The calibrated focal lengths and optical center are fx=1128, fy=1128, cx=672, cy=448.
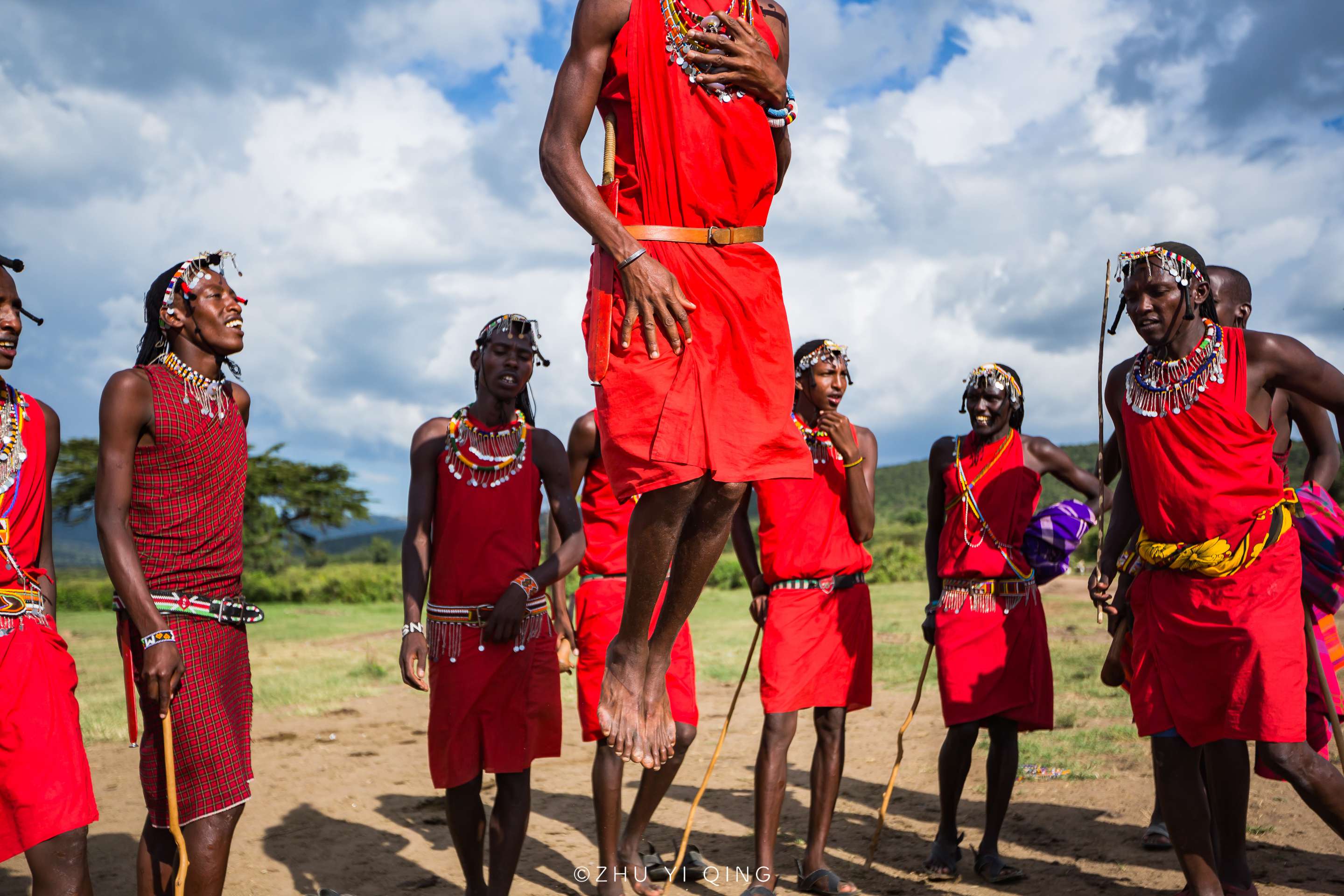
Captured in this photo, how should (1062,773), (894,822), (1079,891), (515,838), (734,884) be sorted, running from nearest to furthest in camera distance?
(515,838), (1079,891), (734,884), (894,822), (1062,773)

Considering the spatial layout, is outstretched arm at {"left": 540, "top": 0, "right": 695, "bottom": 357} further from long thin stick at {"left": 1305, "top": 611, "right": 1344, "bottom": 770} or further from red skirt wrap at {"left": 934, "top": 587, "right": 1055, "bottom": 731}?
red skirt wrap at {"left": 934, "top": 587, "right": 1055, "bottom": 731}

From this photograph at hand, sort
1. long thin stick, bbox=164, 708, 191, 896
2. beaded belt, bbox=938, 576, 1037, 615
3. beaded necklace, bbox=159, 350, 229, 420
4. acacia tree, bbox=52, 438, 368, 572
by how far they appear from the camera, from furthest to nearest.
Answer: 1. acacia tree, bbox=52, 438, 368, 572
2. beaded belt, bbox=938, 576, 1037, 615
3. beaded necklace, bbox=159, 350, 229, 420
4. long thin stick, bbox=164, 708, 191, 896

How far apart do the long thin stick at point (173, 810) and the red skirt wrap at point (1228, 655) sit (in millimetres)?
3911

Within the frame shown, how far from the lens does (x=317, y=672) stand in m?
14.2

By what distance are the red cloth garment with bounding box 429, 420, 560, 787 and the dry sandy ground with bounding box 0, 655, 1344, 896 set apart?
1225 mm

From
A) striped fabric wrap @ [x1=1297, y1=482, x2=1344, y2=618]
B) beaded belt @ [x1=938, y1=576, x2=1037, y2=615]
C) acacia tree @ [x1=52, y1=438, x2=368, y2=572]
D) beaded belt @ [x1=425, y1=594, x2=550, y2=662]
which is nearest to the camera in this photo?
striped fabric wrap @ [x1=1297, y1=482, x2=1344, y2=618]

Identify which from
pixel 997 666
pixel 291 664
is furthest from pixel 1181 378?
pixel 291 664

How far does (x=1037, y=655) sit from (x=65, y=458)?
141 ft

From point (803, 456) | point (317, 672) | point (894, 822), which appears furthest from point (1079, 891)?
point (317, 672)

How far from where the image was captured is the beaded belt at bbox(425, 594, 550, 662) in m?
5.33

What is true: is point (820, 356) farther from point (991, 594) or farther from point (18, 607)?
point (18, 607)

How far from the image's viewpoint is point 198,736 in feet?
14.1

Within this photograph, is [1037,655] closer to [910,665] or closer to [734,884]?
[734,884]

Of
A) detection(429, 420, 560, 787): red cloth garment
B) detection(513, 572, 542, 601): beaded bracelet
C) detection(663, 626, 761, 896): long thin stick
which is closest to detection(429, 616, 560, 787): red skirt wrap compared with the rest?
detection(429, 420, 560, 787): red cloth garment
